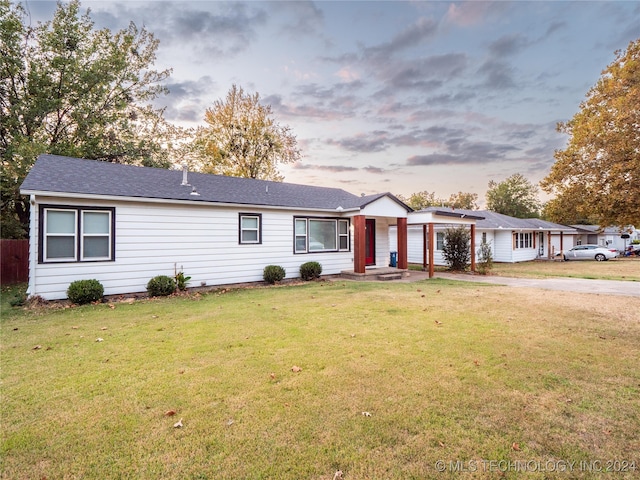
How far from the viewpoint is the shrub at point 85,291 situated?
809 centimetres

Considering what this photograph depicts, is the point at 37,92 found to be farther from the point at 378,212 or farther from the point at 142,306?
the point at 378,212

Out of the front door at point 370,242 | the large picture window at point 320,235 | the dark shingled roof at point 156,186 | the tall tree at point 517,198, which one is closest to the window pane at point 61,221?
the dark shingled roof at point 156,186

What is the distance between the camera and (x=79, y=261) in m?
8.66

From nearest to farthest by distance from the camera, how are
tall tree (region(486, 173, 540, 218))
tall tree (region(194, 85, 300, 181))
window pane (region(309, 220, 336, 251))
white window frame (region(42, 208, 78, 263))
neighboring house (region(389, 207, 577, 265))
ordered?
white window frame (region(42, 208, 78, 263)) → window pane (region(309, 220, 336, 251)) → neighboring house (region(389, 207, 577, 265)) → tall tree (region(194, 85, 300, 181)) → tall tree (region(486, 173, 540, 218))

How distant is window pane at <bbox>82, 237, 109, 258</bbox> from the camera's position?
29.0 ft

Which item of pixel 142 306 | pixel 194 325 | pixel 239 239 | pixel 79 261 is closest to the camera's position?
pixel 194 325

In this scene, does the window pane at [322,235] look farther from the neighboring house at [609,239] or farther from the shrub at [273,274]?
the neighboring house at [609,239]

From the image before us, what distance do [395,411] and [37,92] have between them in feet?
72.2

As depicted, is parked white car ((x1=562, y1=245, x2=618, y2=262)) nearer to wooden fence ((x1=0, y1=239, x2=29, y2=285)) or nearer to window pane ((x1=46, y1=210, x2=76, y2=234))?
window pane ((x1=46, y1=210, x2=76, y2=234))

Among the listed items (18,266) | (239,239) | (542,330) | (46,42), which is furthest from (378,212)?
(46,42)

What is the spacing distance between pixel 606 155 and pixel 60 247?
21.4 meters

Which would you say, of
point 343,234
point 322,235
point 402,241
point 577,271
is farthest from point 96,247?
point 577,271

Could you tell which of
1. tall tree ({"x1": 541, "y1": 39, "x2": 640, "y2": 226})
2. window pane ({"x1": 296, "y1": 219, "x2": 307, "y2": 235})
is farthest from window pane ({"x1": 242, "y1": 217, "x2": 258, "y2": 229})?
tall tree ({"x1": 541, "y1": 39, "x2": 640, "y2": 226})

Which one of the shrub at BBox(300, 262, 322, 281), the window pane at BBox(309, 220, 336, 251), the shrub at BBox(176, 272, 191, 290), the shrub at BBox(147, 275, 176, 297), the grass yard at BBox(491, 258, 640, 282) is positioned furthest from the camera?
the grass yard at BBox(491, 258, 640, 282)
